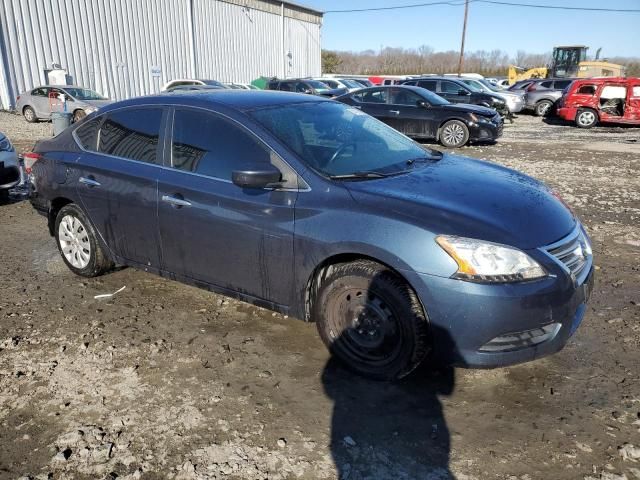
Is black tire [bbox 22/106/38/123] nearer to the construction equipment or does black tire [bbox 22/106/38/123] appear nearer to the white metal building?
the white metal building

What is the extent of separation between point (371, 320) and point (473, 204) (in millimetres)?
905

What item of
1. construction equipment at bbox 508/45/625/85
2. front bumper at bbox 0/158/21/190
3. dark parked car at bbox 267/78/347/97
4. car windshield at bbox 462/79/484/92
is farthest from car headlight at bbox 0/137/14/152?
construction equipment at bbox 508/45/625/85

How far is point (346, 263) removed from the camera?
3.02 metres

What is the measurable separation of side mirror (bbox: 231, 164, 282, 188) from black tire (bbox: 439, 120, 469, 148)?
10.4m

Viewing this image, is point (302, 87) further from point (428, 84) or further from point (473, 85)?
point (473, 85)

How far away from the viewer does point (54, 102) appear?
57.9ft

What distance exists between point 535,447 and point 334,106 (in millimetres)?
2840

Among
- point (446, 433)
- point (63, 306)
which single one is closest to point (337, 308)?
point (446, 433)

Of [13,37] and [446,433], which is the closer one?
[446,433]

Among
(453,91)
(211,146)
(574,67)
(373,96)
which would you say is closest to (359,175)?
(211,146)

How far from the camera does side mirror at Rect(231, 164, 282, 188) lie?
9.99ft

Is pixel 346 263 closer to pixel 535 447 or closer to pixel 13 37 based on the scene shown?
pixel 535 447

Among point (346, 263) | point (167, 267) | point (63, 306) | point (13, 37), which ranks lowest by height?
point (63, 306)

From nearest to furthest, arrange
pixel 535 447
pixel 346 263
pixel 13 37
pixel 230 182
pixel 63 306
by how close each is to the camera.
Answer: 1. pixel 535 447
2. pixel 346 263
3. pixel 230 182
4. pixel 63 306
5. pixel 13 37
